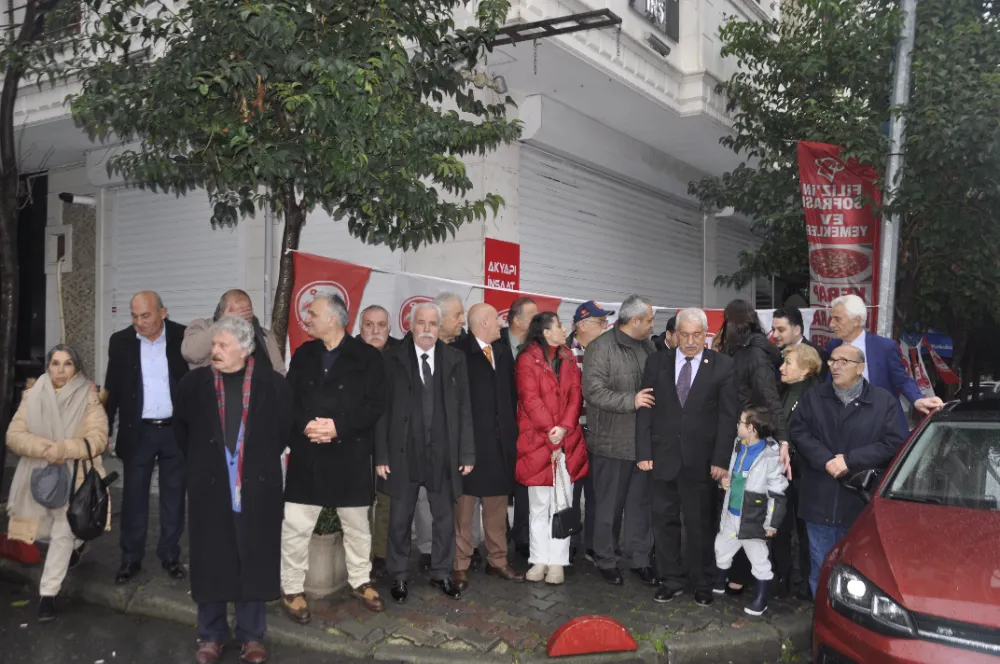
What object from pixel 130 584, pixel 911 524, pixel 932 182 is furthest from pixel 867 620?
pixel 932 182

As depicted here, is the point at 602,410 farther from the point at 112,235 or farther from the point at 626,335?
the point at 112,235

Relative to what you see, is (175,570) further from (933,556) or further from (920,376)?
(920,376)

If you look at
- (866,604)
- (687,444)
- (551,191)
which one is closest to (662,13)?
(551,191)

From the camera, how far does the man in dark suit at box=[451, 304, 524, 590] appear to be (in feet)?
18.8

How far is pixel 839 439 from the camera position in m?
5.06

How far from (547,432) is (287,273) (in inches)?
87.4

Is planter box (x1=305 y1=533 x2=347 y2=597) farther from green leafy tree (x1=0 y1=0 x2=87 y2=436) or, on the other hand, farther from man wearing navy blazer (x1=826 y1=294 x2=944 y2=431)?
man wearing navy blazer (x1=826 y1=294 x2=944 y2=431)

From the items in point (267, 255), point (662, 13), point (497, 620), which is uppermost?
point (662, 13)

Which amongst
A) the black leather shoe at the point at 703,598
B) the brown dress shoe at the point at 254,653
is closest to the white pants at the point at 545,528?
the black leather shoe at the point at 703,598

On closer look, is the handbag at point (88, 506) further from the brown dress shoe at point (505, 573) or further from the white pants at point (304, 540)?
the brown dress shoe at point (505, 573)

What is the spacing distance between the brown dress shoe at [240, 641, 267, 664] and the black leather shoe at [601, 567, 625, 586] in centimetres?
250

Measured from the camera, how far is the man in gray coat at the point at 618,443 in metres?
5.80

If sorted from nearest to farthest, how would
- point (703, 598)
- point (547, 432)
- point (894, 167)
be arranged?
point (703, 598) < point (547, 432) < point (894, 167)

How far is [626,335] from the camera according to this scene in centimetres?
586
